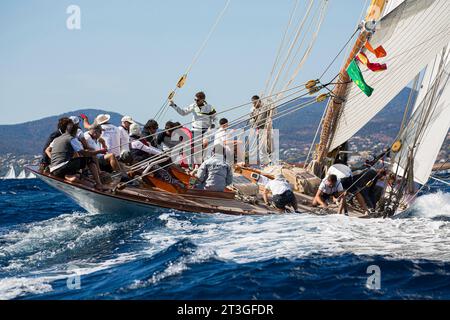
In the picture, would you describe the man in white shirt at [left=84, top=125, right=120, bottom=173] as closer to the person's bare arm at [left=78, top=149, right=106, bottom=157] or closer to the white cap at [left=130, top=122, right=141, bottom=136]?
the person's bare arm at [left=78, top=149, right=106, bottom=157]

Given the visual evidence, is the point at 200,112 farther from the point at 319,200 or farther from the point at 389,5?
the point at 389,5

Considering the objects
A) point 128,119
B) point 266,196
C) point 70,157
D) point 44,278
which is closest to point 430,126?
point 266,196

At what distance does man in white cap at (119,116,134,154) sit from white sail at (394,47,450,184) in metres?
5.52

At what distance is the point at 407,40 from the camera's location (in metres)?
14.2

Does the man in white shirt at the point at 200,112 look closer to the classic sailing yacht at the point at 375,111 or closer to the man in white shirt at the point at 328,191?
the classic sailing yacht at the point at 375,111

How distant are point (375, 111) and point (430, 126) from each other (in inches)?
48.0

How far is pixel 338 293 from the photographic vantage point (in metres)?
7.84

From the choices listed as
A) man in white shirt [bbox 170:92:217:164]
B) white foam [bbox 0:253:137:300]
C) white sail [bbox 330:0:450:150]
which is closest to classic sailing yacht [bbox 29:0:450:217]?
white sail [bbox 330:0:450:150]

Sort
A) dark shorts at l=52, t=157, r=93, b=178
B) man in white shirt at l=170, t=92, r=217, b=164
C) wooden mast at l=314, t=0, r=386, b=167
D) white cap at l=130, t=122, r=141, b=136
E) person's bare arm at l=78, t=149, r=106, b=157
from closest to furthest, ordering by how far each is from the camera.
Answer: person's bare arm at l=78, t=149, r=106, b=157, dark shorts at l=52, t=157, r=93, b=178, white cap at l=130, t=122, r=141, b=136, wooden mast at l=314, t=0, r=386, b=167, man in white shirt at l=170, t=92, r=217, b=164

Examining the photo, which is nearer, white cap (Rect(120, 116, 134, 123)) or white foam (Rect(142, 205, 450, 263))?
white foam (Rect(142, 205, 450, 263))

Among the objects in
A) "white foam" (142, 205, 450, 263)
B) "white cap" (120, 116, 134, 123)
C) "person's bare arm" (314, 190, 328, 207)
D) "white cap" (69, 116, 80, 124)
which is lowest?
"white foam" (142, 205, 450, 263)

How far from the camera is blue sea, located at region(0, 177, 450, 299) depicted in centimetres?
812
